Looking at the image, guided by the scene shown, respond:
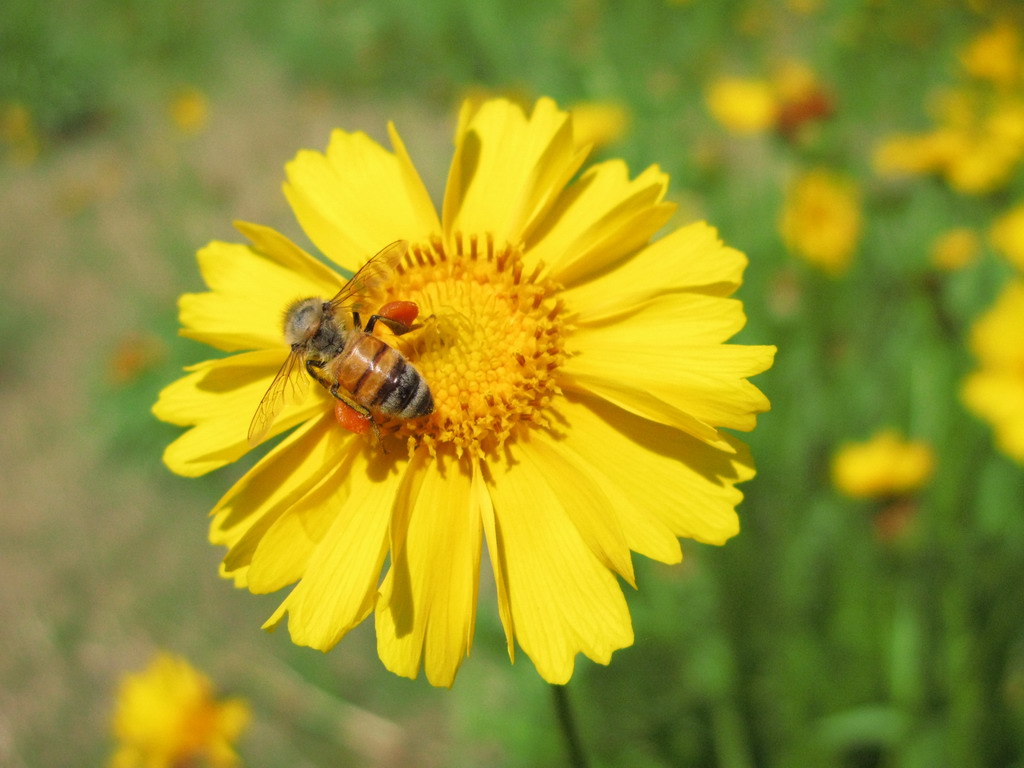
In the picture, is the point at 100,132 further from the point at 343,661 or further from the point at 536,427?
the point at 536,427

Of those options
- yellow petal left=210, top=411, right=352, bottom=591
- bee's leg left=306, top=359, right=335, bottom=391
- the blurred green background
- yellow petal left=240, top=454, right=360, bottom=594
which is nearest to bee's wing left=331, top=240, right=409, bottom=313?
bee's leg left=306, top=359, right=335, bottom=391

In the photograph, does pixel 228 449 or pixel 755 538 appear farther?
pixel 755 538

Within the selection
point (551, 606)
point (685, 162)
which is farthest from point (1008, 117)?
point (551, 606)

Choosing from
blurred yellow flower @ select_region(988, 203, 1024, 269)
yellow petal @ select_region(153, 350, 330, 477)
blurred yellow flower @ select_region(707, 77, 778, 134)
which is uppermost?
blurred yellow flower @ select_region(707, 77, 778, 134)

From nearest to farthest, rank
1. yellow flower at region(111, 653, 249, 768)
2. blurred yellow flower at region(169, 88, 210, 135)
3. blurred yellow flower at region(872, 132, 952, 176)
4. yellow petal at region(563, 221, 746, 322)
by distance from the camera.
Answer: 1. yellow petal at region(563, 221, 746, 322)
2. yellow flower at region(111, 653, 249, 768)
3. blurred yellow flower at region(872, 132, 952, 176)
4. blurred yellow flower at region(169, 88, 210, 135)

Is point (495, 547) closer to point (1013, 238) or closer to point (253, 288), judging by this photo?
→ point (253, 288)

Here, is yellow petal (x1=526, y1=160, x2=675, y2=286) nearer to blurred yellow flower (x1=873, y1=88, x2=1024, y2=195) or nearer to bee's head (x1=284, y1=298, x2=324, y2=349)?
bee's head (x1=284, y1=298, x2=324, y2=349)

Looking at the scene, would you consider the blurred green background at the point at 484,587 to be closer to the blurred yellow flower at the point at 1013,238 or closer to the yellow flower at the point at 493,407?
the blurred yellow flower at the point at 1013,238

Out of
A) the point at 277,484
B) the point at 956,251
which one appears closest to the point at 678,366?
the point at 277,484
